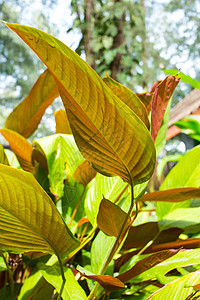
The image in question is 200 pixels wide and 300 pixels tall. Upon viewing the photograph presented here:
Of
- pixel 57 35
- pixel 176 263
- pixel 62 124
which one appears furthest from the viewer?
pixel 57 35

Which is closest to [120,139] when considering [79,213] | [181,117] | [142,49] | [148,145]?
[148,145]

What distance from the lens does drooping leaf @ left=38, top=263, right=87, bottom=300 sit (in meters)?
0.33

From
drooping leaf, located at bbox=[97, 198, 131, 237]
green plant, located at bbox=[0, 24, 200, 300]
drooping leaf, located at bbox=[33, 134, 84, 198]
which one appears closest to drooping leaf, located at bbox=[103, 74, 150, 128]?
green plant, located at bbox=[0, 24, 200, 300]

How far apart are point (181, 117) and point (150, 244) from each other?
3.25 ft

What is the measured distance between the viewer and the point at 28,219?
307 mm

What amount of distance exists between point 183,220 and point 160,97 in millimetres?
240

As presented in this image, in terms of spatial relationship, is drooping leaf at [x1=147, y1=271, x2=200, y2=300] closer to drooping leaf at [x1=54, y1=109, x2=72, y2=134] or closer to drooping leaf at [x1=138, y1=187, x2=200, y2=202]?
drooping leaf at [x1=138, y1=187, x2=200, y2=202]

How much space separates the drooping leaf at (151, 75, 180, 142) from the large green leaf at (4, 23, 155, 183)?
2.5 inches

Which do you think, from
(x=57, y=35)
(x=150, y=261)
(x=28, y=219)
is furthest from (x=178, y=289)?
(x=57, y=35)

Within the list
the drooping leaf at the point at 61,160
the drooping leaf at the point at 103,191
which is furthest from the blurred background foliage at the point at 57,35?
the drooping leaf at the point at 103,191

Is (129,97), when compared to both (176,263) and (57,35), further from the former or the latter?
(57,35)

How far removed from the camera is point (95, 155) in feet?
1.00

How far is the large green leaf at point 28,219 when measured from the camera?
288 millimetres

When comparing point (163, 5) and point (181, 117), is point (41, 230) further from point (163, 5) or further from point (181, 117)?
point (163, 5)
